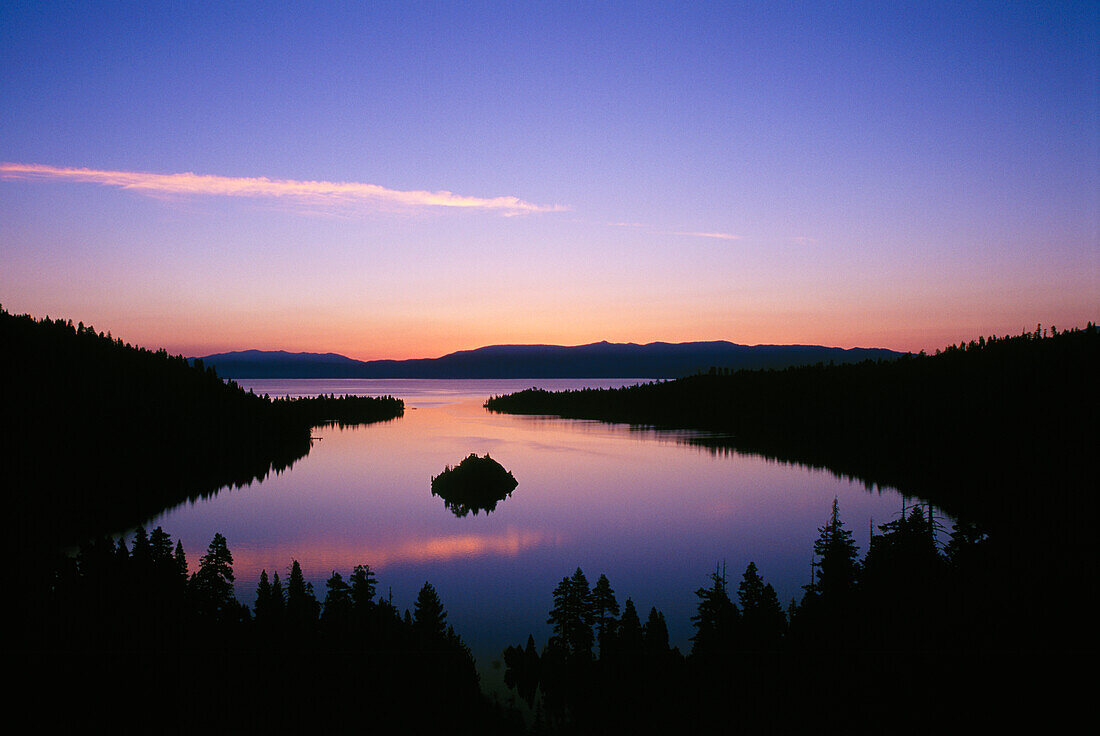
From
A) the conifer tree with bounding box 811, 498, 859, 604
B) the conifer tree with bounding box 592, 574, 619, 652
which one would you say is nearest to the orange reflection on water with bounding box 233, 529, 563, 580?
the conifer tree with bounding box 592, 574, 619, 652

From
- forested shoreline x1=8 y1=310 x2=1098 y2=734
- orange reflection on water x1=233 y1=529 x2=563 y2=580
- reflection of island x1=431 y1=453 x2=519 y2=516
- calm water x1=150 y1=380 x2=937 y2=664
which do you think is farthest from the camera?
reflection of island x1=431 y1=453 x2=519 y2=516

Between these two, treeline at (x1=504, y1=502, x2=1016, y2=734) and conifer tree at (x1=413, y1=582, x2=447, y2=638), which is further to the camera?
conifer tree at (x1=413, y1=582, x2=447, y2=638)

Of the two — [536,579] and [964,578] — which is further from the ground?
[964,578]

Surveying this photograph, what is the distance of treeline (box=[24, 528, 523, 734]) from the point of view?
2027 cm

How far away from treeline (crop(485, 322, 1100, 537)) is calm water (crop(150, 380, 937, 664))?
379 inches

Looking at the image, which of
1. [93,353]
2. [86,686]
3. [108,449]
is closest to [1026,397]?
[86,686]

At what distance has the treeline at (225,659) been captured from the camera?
20266mm

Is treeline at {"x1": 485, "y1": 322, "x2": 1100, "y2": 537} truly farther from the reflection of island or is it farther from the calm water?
the reflection of island

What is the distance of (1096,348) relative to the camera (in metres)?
84.8

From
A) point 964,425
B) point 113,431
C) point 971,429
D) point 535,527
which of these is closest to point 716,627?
point 535,527

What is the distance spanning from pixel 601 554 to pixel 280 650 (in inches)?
1018

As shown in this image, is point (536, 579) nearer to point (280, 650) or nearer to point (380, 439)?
point (280, 650)

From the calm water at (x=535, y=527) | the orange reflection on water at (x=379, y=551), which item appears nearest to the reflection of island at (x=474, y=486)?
the calm water at (x=535, y=527)

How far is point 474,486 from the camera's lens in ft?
214
